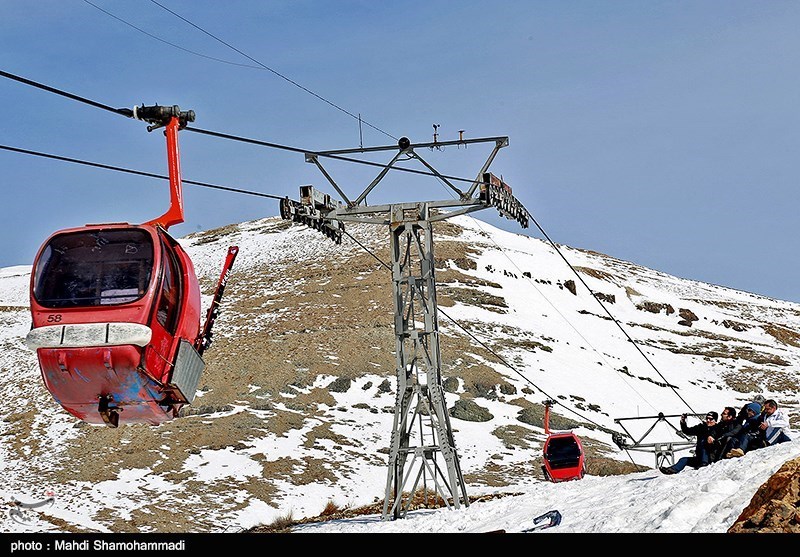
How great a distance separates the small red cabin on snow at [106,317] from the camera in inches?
470

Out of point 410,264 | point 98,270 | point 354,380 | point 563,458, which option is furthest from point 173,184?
point 354,380

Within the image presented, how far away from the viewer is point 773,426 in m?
15.0

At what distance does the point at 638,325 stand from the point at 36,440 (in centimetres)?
5323

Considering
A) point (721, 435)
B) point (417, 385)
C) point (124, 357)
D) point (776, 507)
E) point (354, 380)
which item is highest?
point (124, 357)

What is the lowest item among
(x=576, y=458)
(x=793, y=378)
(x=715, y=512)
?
(x=793, y=378)

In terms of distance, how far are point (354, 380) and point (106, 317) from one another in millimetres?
32355

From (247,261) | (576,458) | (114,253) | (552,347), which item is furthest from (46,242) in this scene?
(247,261)

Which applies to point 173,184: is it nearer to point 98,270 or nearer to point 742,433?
point 98,270

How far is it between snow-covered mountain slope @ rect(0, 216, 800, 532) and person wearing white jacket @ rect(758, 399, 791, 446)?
14.6 ft

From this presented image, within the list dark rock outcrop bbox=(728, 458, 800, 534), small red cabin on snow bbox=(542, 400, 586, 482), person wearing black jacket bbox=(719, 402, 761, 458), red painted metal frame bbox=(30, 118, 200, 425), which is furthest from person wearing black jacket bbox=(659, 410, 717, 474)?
red painted metal frame bbox=(30, 118, 200, 425)

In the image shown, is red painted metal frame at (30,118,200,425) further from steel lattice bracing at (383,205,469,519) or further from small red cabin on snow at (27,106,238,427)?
steel lattice bracing at (383,205,469,519)

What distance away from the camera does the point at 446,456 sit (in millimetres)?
20391
